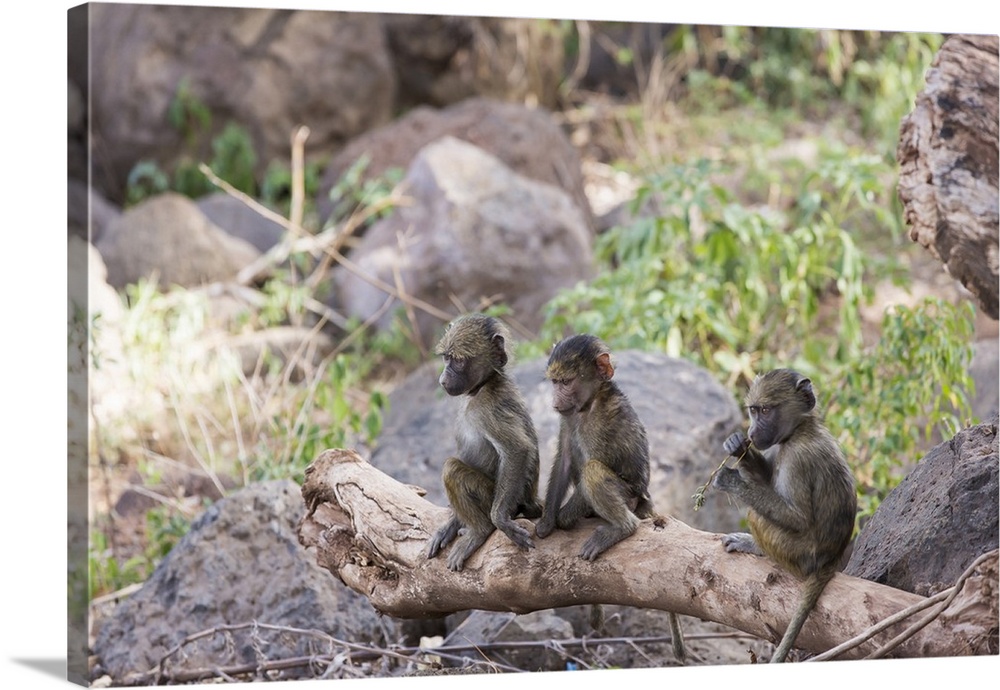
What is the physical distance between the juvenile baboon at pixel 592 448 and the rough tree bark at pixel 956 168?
1.97 metres

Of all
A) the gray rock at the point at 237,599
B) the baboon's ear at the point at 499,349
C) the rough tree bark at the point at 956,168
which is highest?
the rough tree bark at the point at 956,168

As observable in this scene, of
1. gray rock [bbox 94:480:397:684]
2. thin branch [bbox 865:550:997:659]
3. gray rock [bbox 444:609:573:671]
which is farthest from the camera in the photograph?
gray rock [bbox 94:480:397:684]

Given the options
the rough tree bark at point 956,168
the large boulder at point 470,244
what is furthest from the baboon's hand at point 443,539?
the large boulder at point 470,244

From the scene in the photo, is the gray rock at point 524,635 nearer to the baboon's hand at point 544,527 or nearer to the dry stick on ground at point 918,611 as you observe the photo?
the baboon's hand at point 544,527

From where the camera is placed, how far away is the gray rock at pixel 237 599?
5629 millimetres

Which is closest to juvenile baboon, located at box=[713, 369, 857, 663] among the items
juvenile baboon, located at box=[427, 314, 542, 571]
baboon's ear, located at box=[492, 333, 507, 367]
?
juvenile baboon, located at box=[427, 314, 542, 571]

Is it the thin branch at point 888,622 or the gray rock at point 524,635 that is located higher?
the thin branch at point 888,622

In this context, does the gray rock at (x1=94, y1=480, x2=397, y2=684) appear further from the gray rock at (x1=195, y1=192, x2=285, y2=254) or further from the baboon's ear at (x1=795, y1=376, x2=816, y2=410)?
the gray rock at (x1=195, y1=192, x2=285, y2=254)

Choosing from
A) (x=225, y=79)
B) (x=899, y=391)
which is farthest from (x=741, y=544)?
→ (x=225, y=79)

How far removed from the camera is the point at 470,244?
9.93m

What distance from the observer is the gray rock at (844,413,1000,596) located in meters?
4.37

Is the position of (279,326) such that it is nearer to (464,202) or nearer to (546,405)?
(464,202)

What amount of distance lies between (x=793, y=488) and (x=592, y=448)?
0.70 meters

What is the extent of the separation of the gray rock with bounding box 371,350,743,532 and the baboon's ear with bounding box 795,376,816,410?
1.96 meters
